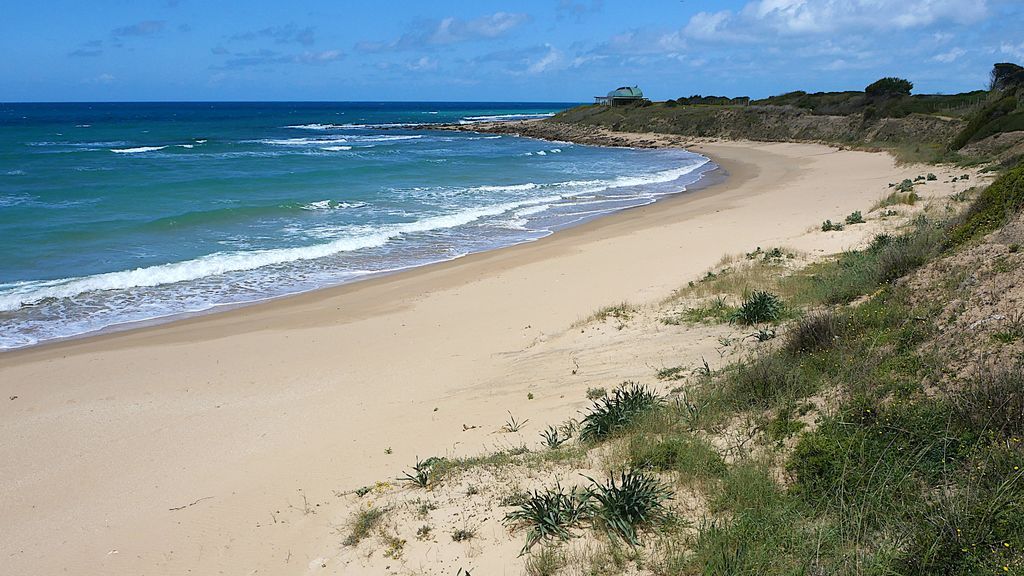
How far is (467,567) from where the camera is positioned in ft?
14.5

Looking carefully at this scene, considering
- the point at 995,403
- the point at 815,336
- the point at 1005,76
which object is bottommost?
the point at 815,336

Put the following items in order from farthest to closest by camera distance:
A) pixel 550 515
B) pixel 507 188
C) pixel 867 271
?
pixel 507 188 → pixel 867 271 → pixel 550 515

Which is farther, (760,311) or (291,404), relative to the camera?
(760,311)

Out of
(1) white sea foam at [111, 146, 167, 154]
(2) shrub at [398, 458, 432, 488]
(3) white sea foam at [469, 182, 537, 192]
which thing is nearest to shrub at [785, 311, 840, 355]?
(2) shrub at [398, 458, 432, 488]

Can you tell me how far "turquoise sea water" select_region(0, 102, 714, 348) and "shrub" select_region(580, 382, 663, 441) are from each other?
403 inches

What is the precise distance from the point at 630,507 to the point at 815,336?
3069 mm

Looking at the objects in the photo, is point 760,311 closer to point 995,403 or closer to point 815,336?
point 815,336

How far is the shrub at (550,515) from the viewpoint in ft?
14.8

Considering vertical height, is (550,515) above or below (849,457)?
below

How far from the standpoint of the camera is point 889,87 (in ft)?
189

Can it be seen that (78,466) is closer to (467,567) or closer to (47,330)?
(467,567)

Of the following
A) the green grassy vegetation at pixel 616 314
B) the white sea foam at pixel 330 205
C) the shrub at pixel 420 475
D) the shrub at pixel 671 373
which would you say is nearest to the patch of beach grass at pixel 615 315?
the green grassy vegetation at pixel 616 314

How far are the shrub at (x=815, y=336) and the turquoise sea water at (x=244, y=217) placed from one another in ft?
37.4

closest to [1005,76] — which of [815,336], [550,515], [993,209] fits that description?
[993,209]
